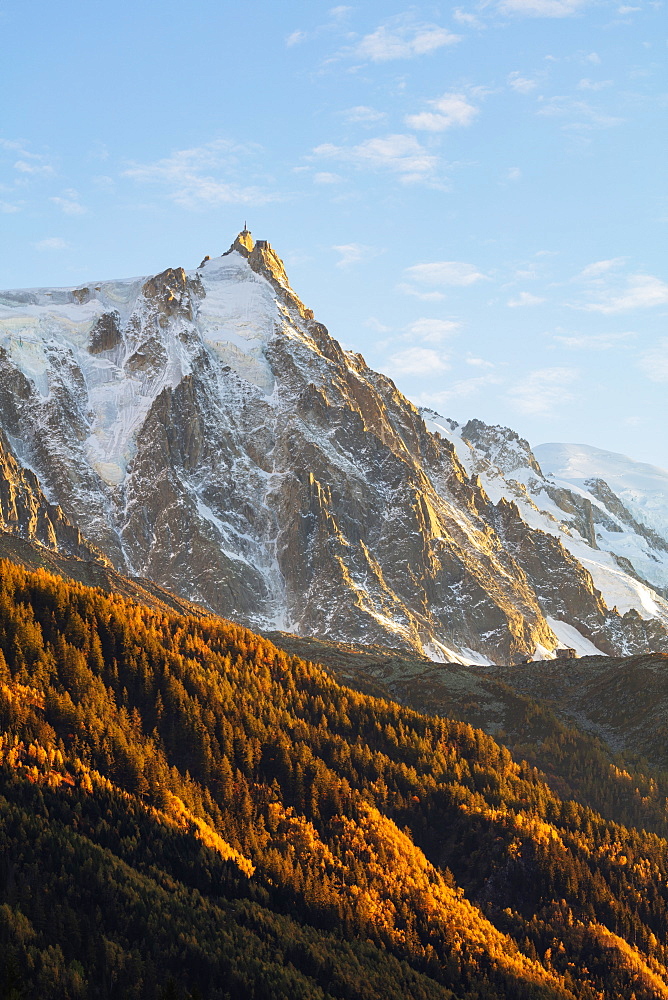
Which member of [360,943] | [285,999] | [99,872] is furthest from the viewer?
[360,943]

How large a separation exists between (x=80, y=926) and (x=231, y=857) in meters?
34.4

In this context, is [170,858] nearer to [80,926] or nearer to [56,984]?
[80,926]

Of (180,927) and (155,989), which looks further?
(180,927)

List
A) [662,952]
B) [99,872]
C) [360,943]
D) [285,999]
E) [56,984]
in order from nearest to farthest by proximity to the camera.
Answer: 1. [56,984]
2. [285,999]
3. [99,872]
4. [360,943]
5. [662,952]

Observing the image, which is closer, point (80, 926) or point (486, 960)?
point (80, 926)

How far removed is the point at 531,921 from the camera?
656 feet

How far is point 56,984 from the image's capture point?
14625 cm

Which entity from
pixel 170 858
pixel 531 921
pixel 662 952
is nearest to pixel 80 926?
pixel 170 858

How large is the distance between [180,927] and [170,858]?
745 inches

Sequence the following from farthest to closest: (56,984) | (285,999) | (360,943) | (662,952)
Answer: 1. (662,952)
2. (360,943)
3. (285,999)
4. (56,984)

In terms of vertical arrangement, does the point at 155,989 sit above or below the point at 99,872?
below

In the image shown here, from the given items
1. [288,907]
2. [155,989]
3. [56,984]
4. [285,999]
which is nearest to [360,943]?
[288,907]

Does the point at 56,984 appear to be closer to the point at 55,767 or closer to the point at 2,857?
the point at 2,857

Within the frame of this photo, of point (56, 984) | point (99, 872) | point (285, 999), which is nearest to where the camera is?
point (56, 984)
